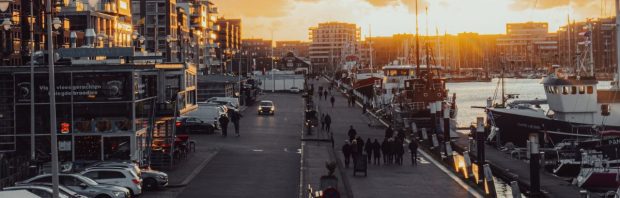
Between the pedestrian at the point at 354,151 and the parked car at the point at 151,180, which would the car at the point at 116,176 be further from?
the pedestrian at the point at 354,151

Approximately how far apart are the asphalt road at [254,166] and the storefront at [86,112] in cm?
343

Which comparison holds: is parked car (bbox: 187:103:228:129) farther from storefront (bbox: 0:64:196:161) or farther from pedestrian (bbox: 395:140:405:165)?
storefront (bbox: 0:64:196:161)

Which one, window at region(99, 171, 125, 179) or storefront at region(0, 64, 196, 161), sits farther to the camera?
storefront at region(0, 64, 196, 161)

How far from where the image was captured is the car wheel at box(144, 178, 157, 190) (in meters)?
31.0

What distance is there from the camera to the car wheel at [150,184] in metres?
31.0

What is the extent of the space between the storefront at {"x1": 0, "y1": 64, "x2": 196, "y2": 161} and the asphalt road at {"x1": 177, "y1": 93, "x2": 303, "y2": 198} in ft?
11.3

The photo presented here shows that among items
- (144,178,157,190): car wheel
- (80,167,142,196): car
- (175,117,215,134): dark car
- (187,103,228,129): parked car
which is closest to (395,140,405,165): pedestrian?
(144,178,157,190): car wheel

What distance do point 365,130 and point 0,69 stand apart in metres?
33.9

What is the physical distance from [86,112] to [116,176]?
6.48 metres

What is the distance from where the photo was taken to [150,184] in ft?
102

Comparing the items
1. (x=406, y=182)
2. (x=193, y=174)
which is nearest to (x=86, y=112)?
(x=193, y=174)

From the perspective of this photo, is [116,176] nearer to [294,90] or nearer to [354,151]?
[354,151]

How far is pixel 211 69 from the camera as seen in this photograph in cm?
16038

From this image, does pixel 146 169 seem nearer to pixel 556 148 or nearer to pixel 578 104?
pixel 556 148
